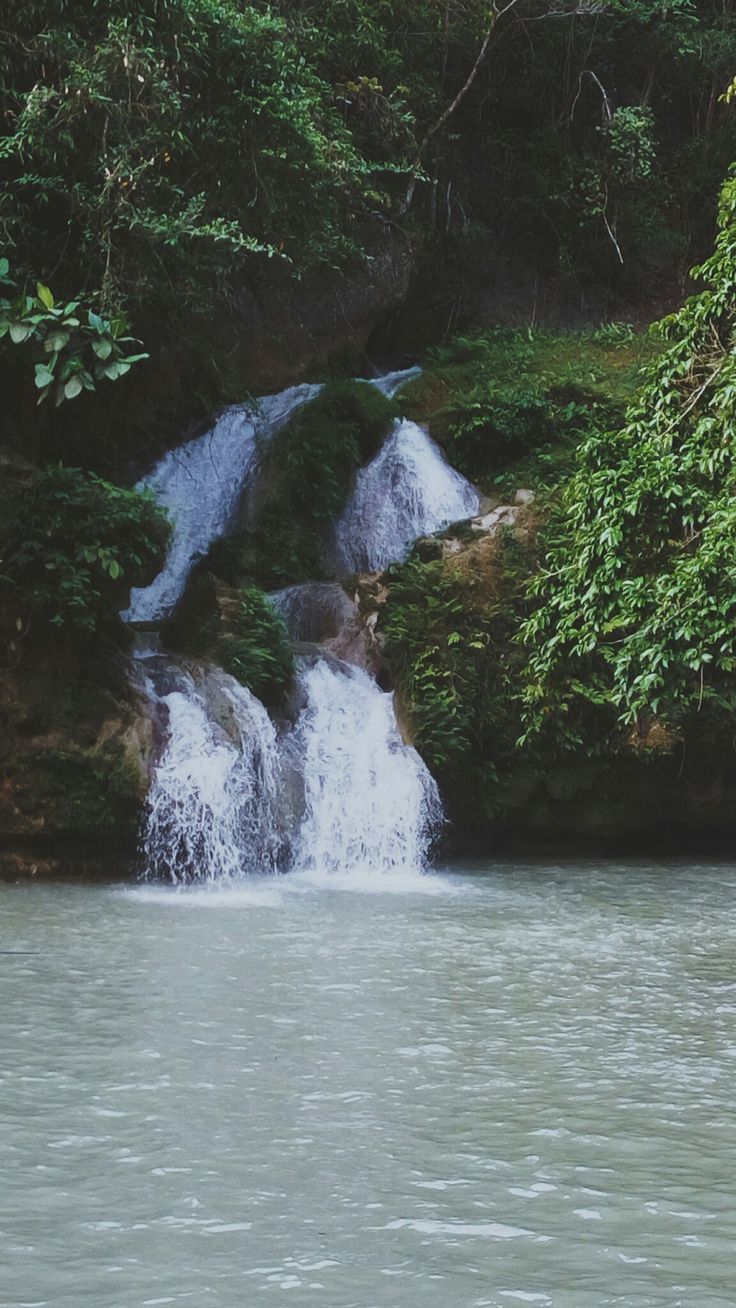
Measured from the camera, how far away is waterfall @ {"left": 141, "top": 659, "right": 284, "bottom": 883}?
34.1 feet

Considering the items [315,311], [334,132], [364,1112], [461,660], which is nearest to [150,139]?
[334,132]

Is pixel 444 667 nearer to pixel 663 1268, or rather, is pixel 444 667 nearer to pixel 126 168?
A: pixel 126 168

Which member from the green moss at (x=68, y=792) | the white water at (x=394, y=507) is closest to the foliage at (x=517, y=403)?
the white water at (x=394, y=507)

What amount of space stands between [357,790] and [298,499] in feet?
15.5

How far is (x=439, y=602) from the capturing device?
12398mm

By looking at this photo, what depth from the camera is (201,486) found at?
1505cm

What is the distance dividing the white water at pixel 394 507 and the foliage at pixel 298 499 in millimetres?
215

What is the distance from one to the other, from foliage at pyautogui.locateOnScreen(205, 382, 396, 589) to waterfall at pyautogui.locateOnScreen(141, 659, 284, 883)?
335cm

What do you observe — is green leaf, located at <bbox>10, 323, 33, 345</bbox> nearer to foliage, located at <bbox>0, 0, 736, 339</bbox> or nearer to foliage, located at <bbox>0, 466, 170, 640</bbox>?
foliage, located at <bbox>0, 466, 170, 640</bbox>

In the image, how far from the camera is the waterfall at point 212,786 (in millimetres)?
10383

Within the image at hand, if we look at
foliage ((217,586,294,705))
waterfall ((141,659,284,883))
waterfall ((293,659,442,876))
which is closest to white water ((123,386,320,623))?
foliage ((217,586,294,705))

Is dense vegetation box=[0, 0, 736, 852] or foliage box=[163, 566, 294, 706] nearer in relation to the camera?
dense vegetation box=[0, 0, 736, 852]

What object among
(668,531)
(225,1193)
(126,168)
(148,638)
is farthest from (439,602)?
(225,1193)

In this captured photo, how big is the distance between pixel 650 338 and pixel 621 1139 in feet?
49.1
